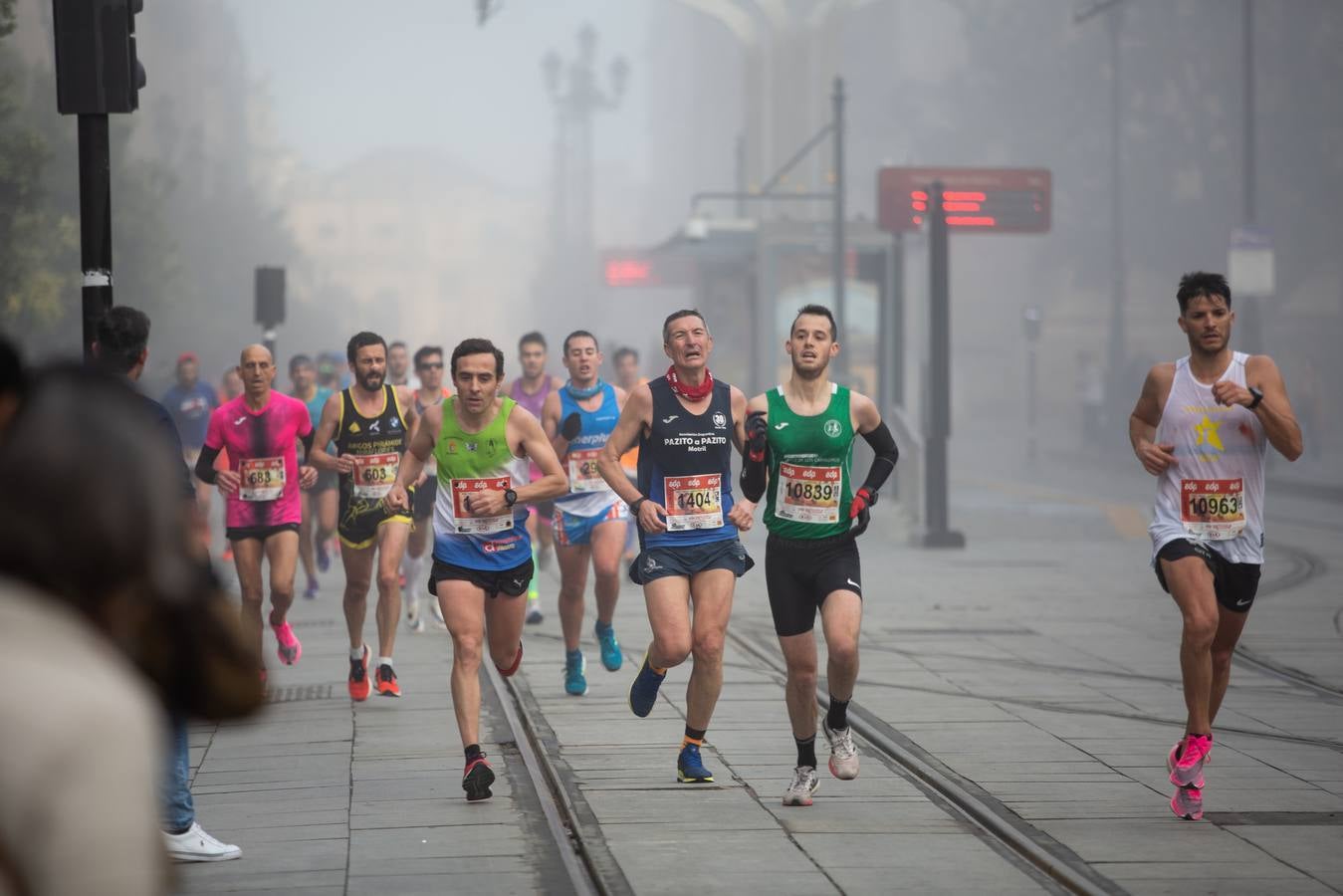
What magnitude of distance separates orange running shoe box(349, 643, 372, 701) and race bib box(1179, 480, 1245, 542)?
4672 millimetres

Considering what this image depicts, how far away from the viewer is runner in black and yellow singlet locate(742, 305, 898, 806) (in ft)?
24.5

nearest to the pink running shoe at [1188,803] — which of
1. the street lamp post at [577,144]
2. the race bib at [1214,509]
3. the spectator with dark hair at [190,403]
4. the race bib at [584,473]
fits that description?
the race bib at [1214,509]

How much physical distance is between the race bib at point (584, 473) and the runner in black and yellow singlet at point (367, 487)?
45.3 inches

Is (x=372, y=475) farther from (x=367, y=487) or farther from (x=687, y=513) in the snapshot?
(x=687, y=513)

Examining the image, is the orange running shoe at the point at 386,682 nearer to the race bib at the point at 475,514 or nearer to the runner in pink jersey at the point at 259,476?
the runner in pink jersey at the point at 259,476

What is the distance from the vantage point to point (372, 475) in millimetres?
A: 10750

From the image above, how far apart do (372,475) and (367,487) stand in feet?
0.27

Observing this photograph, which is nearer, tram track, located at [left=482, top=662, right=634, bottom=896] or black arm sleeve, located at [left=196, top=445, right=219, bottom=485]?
tram track, located at [left=482, top=662, right=634, bottom=896]

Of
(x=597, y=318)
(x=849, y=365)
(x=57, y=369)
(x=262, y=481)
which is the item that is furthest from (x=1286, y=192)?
(x=597, y=318)

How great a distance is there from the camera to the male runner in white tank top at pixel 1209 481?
283 inches

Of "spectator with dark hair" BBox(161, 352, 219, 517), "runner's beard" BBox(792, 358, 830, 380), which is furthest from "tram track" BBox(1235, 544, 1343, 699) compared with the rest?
"spectator with dark hair" BBox(161, 352, 219, 517)

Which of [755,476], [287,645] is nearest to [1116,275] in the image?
[287,645]

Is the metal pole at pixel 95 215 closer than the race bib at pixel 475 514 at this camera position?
No

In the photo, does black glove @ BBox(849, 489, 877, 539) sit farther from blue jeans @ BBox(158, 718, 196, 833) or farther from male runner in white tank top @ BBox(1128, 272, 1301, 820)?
blue jeans @ BBox(158, 718, 196, 833)
